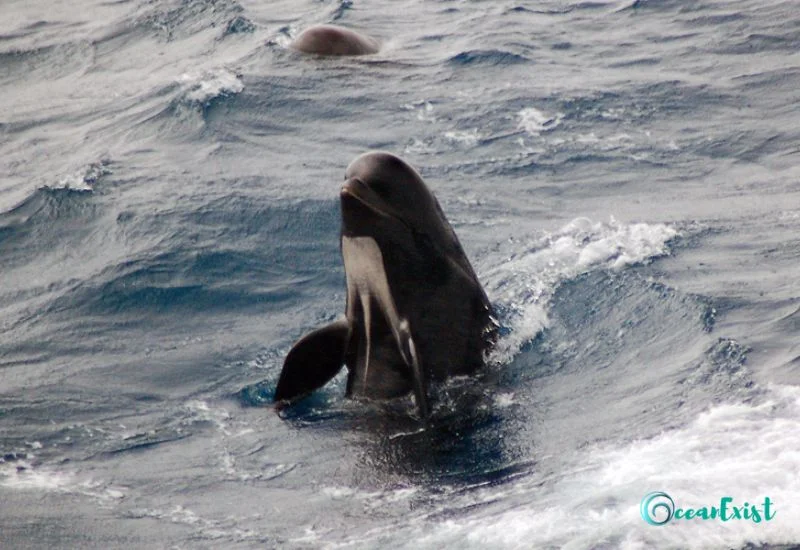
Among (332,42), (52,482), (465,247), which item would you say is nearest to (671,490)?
(52,482)

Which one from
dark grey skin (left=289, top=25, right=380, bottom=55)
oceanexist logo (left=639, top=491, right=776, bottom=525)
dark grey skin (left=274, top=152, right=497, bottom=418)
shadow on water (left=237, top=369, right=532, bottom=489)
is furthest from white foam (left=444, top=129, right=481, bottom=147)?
oceanexist logo (left=639, top=491, right=776, bottom=525)

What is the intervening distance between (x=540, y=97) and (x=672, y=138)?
2683mm

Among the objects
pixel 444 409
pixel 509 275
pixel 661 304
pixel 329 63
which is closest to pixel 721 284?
pixel 661 304

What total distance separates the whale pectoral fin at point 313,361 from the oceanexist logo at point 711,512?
4137mm

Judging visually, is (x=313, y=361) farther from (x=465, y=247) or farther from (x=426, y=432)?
(x=465, y=247)

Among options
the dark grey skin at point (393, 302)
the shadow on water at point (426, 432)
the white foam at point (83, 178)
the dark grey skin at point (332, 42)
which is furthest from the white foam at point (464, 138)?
the shadow on water at point (426, 432)

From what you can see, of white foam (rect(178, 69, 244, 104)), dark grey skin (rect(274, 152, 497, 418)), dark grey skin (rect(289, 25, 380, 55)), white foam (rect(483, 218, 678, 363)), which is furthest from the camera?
dark grey skin (rect(289, 25, 380, 55))

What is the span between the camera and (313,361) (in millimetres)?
12242

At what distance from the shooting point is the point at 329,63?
77.5 ft

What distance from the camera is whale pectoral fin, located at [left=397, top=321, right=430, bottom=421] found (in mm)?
11406

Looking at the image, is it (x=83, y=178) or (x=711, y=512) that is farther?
(x=83, y=178)

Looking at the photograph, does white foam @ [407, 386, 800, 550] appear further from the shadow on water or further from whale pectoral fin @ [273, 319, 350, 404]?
whale pectoral fin @ [273, 319, 350, 404]

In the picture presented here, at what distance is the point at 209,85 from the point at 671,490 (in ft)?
50.0

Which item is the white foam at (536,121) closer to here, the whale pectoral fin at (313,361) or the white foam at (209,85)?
the white foam at (209,85)
